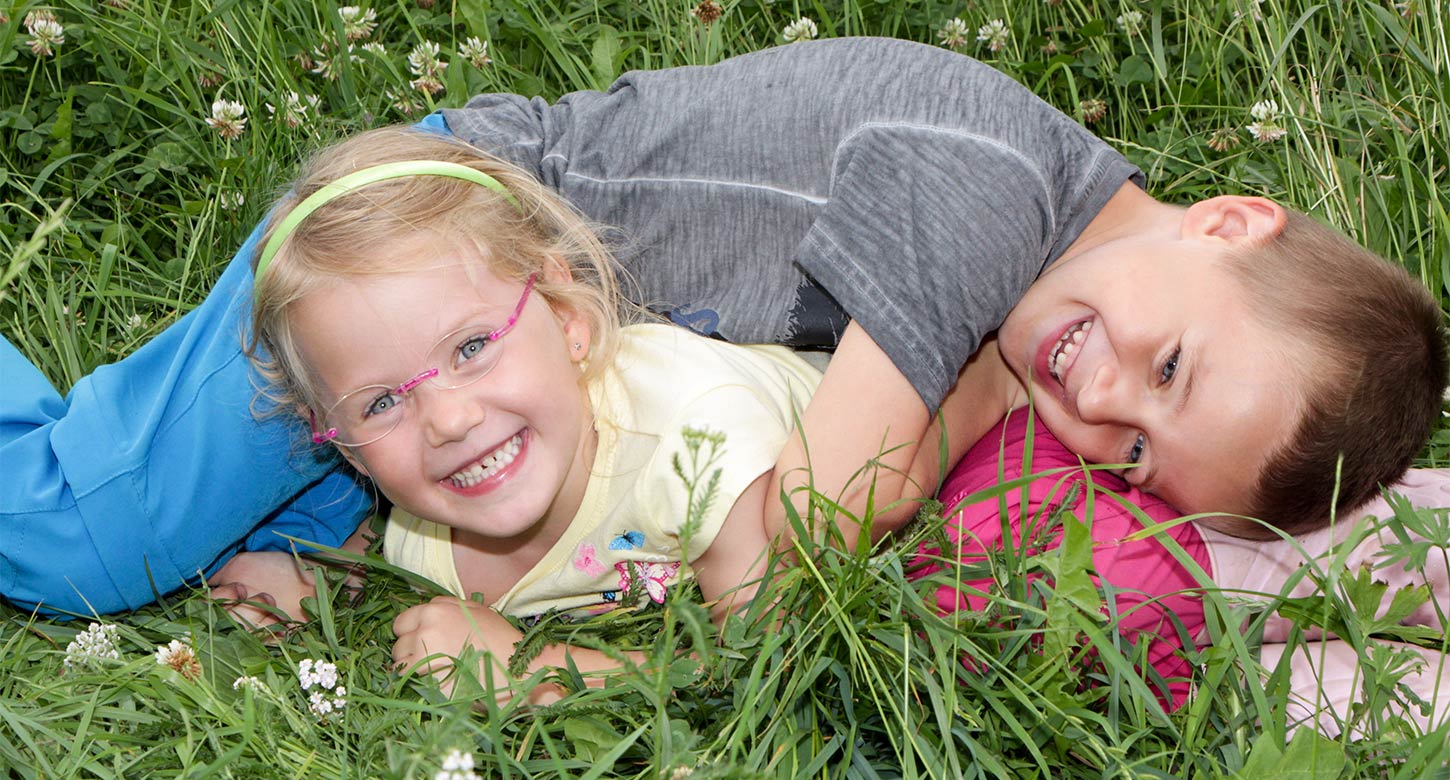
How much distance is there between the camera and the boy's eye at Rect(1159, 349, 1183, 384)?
235 cm

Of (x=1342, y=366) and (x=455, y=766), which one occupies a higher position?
(x=455, y=766)

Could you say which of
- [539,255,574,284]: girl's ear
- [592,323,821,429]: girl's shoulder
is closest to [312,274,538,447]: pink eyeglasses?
[539,255,574,284]: girl's ear

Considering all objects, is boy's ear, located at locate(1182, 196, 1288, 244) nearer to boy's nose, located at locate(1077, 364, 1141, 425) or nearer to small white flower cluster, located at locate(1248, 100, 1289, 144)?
→ boy's nose, located at locate(1077, 364, 1141, 425)

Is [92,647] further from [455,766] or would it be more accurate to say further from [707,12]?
[707,12]

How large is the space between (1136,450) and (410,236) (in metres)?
1.30

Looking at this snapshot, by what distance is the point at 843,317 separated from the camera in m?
2.56

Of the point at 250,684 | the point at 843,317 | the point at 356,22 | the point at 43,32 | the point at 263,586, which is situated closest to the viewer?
the point at 250,684

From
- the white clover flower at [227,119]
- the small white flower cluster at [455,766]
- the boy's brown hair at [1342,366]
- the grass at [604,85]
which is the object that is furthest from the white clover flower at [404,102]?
the small white flower cluster at [455,766]

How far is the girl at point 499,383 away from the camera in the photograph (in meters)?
2.23

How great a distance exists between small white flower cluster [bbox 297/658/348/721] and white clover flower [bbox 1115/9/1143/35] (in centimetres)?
242

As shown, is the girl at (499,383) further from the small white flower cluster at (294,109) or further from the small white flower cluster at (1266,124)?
the small white flower cluster at (1266,124)

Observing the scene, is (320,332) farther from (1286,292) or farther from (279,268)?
(1286,292)

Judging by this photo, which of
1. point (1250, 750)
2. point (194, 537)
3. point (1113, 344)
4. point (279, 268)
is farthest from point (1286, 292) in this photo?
point (194, 537)

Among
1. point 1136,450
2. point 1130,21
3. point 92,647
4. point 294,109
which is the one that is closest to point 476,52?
point 294,109
